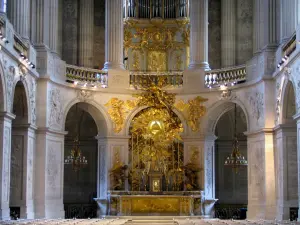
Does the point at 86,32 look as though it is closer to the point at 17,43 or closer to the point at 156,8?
the point at 156,8

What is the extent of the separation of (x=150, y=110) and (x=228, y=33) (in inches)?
261

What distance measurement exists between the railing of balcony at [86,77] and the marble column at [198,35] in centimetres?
407

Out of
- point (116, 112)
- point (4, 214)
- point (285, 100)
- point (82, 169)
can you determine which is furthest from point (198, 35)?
point (4, 214)

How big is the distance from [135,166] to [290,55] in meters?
10.4

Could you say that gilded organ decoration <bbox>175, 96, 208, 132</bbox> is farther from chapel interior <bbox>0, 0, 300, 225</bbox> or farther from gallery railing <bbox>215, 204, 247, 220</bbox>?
gallery railing <bbox>215, 204, 247, 220</bbox>

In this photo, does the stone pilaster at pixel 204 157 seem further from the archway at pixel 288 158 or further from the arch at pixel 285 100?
→ the arch at pixel 285 100

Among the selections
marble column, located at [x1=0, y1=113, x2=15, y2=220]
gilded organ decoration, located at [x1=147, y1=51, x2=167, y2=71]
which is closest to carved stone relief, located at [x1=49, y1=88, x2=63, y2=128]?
marble column, located at [x1=0, y1=113, x2=15, y2=220]

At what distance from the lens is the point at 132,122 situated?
33250 mm

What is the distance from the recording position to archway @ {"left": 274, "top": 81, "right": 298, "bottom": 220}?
1072 inches

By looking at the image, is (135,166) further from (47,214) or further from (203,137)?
(47,214)

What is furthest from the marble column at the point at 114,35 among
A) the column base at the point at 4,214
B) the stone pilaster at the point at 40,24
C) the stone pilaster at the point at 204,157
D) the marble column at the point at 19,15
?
the column base at the point at 4,214

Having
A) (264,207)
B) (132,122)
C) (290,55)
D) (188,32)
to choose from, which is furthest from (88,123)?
(290,55)

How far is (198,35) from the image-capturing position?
3338 cm

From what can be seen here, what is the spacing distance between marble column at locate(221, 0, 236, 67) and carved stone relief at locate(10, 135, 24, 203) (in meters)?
13.1
